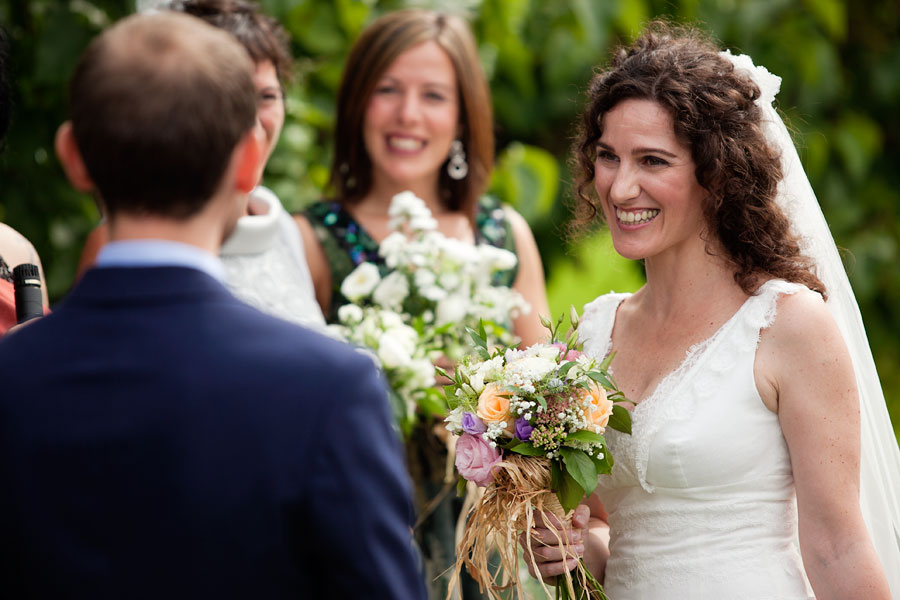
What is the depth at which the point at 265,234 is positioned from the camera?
2.71 metres

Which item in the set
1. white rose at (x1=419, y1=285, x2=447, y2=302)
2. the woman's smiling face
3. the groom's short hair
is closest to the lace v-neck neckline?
white rose at (x1=419, y1=285, x2=447, y2=302)

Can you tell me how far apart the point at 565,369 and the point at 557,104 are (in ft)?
12.3

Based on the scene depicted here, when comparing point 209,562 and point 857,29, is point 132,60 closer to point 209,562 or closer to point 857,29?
point 209,562

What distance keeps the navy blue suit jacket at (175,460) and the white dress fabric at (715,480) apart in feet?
4.03

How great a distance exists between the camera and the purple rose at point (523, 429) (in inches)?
84.0

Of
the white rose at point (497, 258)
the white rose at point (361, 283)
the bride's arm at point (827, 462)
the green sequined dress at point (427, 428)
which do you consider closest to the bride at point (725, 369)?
the bride's arm at point (827, 462)

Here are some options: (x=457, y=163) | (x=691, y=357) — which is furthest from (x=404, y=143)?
(x=691, y=357)

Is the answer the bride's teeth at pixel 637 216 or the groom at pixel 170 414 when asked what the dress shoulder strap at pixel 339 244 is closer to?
the bride's teeth at pixel 637 216

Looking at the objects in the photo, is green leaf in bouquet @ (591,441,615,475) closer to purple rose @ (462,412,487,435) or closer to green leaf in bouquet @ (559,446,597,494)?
green leaf in bouquet @ (559,446,597,494)

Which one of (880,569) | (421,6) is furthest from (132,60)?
(421,6)

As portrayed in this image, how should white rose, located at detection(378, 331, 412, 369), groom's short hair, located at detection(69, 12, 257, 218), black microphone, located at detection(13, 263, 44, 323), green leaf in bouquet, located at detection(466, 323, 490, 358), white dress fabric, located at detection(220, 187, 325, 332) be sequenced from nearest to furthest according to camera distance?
groom's short hair, located at detection(69, 12, 257, 218), black microphone, located at detection(13, 263, 44, 323), green leaf in bouquet, located at detection(466, 323, 490, 358), white dress fabric, located at detection(220, 187, 325, 332), white rose, located at detection(378, 331, 412, 369)

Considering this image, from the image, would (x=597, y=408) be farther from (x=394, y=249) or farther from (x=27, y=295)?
(x=394, y=249)

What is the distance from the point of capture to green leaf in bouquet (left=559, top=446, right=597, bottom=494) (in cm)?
210

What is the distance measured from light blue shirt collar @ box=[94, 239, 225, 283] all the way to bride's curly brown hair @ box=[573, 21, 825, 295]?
58.2 inches
